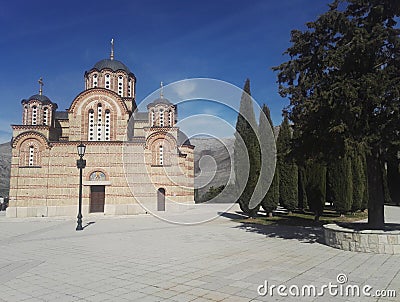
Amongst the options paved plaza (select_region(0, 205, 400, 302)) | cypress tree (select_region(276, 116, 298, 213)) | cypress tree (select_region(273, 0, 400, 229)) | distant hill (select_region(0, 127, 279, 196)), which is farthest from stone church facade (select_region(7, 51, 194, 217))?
cypress tree (select_region(273, 0, 400, 229))

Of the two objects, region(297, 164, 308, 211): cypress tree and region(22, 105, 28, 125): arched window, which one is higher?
region(22, 105, 28, 125): arched window

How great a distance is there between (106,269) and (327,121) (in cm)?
755

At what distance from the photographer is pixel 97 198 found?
23.5m

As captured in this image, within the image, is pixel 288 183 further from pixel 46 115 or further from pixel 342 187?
pixel 46 115

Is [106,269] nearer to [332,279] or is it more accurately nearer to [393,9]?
[332,279]

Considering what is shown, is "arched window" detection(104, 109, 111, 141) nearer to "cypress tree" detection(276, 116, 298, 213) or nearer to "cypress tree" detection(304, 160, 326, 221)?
"cypress tree" detection(276, 116, 298, 213)

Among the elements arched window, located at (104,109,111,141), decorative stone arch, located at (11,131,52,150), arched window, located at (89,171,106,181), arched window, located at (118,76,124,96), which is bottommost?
arched window, located at (89,171,106,181)

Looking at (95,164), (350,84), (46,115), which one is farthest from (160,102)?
(350,84)

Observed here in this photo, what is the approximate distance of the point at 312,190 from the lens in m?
17.0

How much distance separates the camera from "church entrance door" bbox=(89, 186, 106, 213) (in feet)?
76.8

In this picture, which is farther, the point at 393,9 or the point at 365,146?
the point at 393,9

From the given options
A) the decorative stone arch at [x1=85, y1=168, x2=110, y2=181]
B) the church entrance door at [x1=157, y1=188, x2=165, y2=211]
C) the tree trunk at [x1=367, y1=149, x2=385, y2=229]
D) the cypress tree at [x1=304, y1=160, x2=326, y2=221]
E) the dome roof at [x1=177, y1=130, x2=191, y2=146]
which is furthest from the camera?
the dome roof at [x1=177, y1=130, x2=191, y2=146]

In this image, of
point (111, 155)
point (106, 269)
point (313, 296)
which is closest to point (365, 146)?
point (313, 296)

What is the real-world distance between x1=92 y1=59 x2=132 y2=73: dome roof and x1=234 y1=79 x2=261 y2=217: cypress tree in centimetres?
1325
